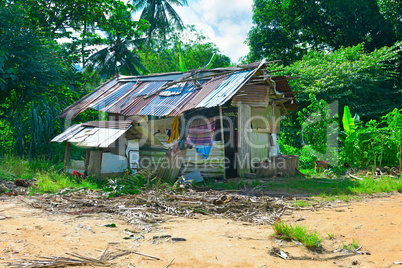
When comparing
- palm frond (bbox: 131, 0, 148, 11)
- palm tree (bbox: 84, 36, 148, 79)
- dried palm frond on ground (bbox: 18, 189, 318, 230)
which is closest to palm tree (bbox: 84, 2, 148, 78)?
palm tree (bbox: 84, 36, 148, 79)

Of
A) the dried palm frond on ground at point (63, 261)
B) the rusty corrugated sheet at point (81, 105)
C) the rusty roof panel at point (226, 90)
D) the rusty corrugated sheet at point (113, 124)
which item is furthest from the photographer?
the rusty corrugated sheet at point (81, 105)

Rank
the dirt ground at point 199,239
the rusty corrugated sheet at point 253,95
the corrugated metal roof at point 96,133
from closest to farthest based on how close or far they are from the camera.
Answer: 1. the dirt ground at point 199,239
2. the corrugated metal roof at point 96,133
3. the rusty corrugated sheet at point 253,95

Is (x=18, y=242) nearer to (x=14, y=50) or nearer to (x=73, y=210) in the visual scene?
(x=73, y=210)

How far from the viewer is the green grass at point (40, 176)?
7.06 metres

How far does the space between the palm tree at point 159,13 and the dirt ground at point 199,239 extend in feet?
66.2

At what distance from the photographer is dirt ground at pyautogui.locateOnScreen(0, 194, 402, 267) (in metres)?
3.17

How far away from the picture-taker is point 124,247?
3.49 m

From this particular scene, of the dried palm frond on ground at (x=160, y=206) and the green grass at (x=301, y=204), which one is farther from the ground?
the dried palm frond on ground at (x=160, y=206)

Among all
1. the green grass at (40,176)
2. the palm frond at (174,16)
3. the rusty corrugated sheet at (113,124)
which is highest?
the palm frond at (174,16)

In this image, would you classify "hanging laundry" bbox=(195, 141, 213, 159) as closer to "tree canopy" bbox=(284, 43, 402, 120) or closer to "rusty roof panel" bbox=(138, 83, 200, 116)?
"rusty roof panel" bbox=(138, 83, 200, 116)

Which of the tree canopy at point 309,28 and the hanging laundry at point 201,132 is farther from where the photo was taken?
the tree canopy at point 309,28

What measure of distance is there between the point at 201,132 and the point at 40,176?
4378mm

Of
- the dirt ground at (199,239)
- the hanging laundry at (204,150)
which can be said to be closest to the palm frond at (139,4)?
the hanging laundry at (204,150)

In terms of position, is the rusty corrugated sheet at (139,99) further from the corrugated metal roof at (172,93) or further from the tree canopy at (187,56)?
the tree canopy at (187,56)
